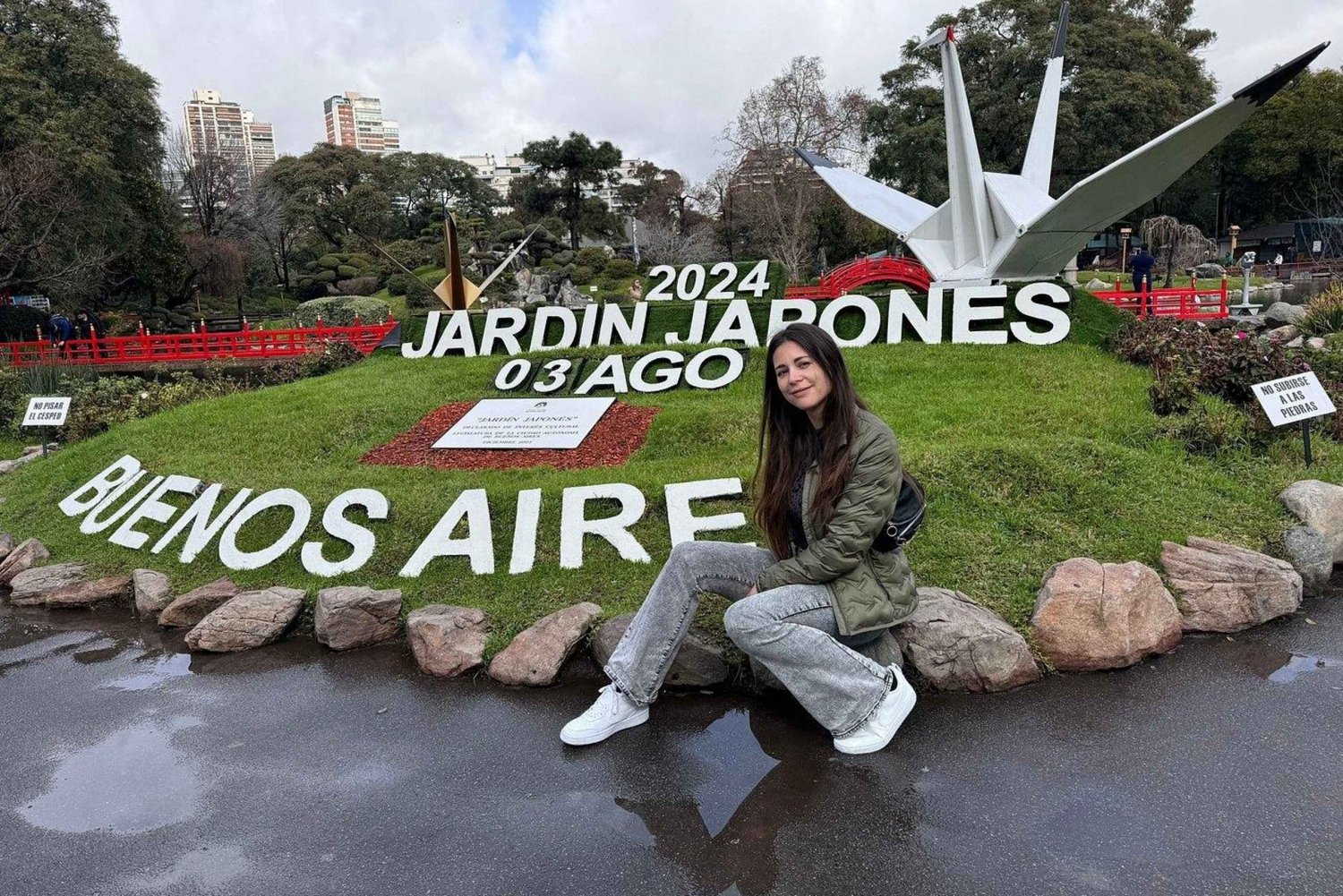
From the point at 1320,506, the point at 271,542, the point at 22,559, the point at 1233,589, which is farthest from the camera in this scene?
the point at 22,559

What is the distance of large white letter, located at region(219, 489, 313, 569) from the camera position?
6.50 metres

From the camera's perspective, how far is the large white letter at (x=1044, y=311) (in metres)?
11.0

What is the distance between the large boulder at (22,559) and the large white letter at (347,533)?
2.91m

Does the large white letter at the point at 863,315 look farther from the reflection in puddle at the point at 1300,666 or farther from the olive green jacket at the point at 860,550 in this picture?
the olive green jacket at the point at 860,550

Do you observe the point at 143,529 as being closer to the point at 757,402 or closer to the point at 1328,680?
the point at 757,402

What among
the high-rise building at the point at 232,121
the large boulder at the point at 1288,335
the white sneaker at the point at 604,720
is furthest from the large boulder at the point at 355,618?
the high-rise building at the point at 232,121

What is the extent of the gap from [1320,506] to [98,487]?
36.0 ft

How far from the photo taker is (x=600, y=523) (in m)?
6.24

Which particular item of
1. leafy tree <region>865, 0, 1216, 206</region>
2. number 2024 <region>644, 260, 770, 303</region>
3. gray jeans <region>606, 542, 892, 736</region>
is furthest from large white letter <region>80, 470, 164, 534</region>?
leafy tree <region>865, 0, 1216, 206</region>

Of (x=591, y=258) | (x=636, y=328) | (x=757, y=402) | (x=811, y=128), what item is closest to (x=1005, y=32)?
(x=811, y=128)

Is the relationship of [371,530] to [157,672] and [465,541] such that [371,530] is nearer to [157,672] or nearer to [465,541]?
[465,541]

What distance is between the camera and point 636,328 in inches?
527

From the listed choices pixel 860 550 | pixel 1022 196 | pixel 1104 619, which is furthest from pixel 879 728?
pixel 1022 196

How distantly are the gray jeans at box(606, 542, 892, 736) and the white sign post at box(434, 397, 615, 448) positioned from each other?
4.80m
